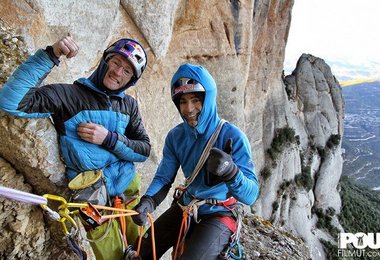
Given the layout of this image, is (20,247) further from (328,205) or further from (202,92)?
(328,205)

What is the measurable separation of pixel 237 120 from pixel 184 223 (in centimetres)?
1476

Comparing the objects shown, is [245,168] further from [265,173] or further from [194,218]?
[265,173]

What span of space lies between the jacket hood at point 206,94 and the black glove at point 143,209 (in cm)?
99

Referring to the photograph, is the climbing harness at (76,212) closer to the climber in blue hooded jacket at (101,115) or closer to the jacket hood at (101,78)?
the climber in blue hooded jacket at (101,115)

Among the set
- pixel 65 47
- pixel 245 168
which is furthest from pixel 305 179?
pixel 65 47

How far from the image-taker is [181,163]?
396 cm

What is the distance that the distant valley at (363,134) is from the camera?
295 ft

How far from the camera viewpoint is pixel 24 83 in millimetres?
2990

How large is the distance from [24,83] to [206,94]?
1796 mm

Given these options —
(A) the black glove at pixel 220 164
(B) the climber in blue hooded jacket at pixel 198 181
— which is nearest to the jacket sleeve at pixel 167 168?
(B) the climber in blue hooded jacket at pixel 198 181

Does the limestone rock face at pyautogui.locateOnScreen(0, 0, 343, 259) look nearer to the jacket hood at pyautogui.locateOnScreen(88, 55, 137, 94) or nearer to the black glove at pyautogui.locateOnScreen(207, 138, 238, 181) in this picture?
the jacket hood at pyautogui.locateOnScreen(88, 55, 137, 94)

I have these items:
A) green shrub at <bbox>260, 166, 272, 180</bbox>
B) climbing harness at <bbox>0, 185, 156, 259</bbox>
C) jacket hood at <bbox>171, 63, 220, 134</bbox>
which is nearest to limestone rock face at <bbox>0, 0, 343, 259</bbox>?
green shrub at <bbox>260, 166, 272, 180</bbox>

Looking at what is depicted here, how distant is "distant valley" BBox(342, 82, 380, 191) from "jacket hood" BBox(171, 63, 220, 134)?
7971 cm

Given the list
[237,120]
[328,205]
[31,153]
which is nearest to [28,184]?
[31,153]
